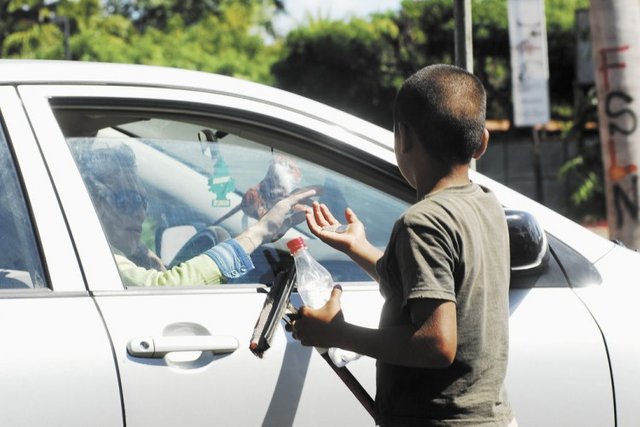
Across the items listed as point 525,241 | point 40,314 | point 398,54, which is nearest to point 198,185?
point 40,314

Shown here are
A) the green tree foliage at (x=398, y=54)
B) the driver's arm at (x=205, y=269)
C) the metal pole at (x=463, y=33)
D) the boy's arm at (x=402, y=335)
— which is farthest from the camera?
the green tree foliage at (x=398, y=54)

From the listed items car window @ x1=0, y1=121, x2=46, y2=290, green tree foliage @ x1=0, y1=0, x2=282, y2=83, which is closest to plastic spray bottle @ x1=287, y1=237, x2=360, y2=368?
car window @ x1=0, y1=121, x2=46, y2=290

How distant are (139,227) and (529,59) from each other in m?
4.17

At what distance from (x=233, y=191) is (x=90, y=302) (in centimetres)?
61

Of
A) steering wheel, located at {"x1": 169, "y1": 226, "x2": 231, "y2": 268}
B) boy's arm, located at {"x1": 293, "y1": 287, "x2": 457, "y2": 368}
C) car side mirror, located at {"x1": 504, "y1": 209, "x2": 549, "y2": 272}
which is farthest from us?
steering wheel, located at {"x1": 169, "y1": 226, "x2": 231, "y2": 268}

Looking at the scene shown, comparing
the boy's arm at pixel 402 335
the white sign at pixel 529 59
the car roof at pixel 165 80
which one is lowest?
the boy's arm at pixel 402 335

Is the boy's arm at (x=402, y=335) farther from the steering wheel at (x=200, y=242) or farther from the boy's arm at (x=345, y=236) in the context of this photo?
the steering wheel at (x=200, y=242)

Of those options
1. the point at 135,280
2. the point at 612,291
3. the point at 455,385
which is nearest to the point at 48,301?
the point at 135,280

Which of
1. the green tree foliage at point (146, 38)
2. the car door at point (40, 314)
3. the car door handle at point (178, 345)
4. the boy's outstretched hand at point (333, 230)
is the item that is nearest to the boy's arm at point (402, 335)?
the boy's outstretched hand at point (333, 230)

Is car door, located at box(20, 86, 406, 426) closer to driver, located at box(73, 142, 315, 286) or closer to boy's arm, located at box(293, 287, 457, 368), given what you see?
driver, located at box(73, 142, 315, 286)

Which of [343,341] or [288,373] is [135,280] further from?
[343,341]

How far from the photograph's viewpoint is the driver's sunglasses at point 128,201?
264 centimetres

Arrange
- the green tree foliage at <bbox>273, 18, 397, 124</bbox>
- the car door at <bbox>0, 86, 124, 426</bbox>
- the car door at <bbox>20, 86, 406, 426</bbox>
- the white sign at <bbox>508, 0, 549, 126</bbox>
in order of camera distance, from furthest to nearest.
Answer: the green tree foliage at <bbox>273, 18, 397, 124</bbox>
the white sign at <bbox>508, 0, 549, 126</bbox>
the car door at <bbox>20, 86, 406, 426</bbox>
the car door at <bbox>0, 86, 124, 426</bbox>

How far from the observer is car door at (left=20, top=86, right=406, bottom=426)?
235 centimetres
